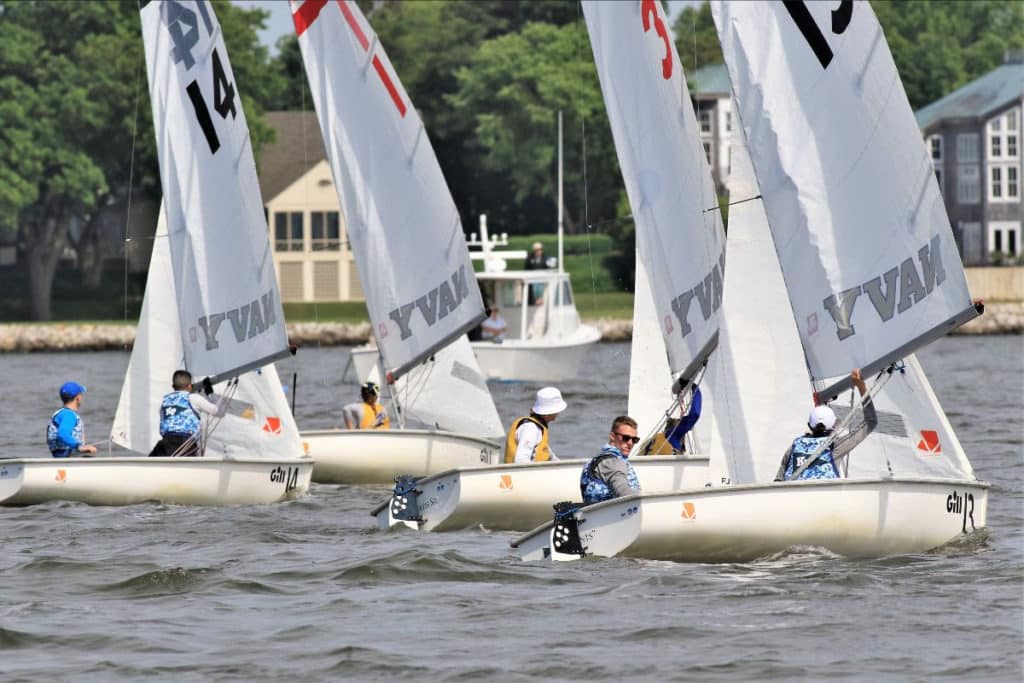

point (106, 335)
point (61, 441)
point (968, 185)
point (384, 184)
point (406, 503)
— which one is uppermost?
point (968, 185)

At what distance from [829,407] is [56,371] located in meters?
35.7

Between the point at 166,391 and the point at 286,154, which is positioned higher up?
the point at 286,154

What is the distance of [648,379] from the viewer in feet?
61.1

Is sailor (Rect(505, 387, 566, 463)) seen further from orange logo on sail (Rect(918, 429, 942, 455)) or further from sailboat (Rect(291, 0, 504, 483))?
sailboat (Rect(291, 0, 504, 483))

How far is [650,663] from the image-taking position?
11172 mm

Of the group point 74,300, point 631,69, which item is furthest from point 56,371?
point 631,69

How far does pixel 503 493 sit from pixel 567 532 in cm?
203

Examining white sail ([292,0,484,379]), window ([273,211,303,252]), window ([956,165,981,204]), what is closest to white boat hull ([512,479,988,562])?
white sail ([292,0,484,379])

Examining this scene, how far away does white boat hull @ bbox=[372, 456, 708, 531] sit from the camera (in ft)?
50.6

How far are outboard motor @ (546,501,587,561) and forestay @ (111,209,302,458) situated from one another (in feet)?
20.4

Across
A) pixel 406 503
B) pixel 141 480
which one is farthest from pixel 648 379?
pixel 141 480

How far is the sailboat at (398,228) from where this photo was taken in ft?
68.9

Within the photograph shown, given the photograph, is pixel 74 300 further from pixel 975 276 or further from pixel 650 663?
pixel 650 663

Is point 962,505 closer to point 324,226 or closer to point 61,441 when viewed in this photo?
point 61,441
